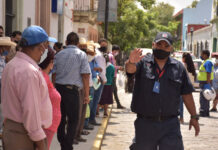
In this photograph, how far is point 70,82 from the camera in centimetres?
680

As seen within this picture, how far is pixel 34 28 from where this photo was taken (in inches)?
152

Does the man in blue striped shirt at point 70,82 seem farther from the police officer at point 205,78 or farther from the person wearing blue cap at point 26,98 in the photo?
the police officer at point 205,78

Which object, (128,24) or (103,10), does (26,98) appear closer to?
(103,10)

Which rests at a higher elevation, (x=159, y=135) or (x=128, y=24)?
(x=128, y=24)

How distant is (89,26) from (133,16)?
11097mm

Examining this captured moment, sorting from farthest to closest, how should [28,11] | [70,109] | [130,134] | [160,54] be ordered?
1. [28,11]
2. [130,134]
3. [70,109]
4. [160,54]

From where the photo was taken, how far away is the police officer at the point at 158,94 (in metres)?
5.15

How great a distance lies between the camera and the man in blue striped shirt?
675cm

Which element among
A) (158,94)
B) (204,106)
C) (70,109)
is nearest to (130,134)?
(70,109)

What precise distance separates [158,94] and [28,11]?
9263mm

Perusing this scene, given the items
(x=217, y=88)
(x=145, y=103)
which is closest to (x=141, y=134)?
(x=145, y=103)

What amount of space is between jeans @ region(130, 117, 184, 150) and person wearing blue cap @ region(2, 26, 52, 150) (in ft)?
5.21

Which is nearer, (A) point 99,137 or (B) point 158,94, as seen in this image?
(B) point 158,94

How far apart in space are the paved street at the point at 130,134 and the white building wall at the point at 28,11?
12.0 feet
